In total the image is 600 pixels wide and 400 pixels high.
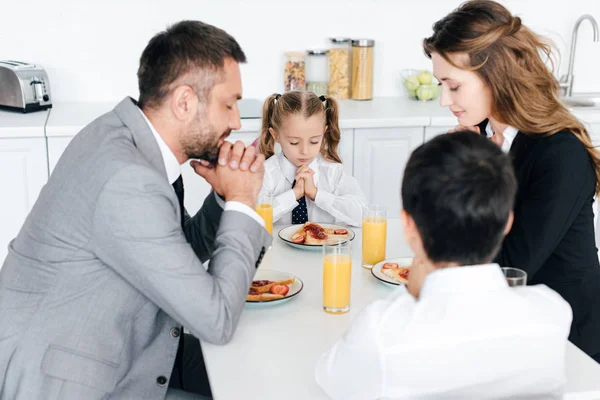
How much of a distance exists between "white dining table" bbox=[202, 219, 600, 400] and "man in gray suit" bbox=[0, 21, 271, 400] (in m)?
0.06

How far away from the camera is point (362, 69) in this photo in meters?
3.46

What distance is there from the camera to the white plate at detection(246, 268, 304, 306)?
1.49 meters

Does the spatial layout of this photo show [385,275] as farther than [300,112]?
A: No

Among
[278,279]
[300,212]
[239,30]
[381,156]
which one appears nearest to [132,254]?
[278,279]

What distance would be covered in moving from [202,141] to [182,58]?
0.18 meters

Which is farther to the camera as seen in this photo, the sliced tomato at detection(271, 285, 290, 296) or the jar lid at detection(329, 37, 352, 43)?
the jar lid at detection(329, 37, 352, 43)

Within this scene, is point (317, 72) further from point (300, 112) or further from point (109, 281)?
point (109, 281)

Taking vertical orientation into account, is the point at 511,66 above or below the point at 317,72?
above

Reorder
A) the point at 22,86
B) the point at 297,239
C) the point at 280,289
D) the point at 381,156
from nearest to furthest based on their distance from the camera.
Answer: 1. the point at 280,289
2. the point at 297,239
3. the point at 22,86
4. the point at 381,156

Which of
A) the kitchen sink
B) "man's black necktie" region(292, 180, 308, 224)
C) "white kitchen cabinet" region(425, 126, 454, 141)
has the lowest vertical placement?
"man's black necktie" region(292, 180, 308, 224)

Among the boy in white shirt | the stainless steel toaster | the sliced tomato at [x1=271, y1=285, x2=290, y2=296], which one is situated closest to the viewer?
the boy in white shirt

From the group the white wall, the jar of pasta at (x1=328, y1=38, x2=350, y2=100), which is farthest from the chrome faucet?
the jar of pasta at (x1=328, y1=38, x2=350, y2=100)

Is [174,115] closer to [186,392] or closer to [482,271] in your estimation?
[186,392]

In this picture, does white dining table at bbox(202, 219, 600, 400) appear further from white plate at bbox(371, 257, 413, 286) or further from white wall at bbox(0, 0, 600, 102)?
white wall at bbox(0, 0, 600, 102)
